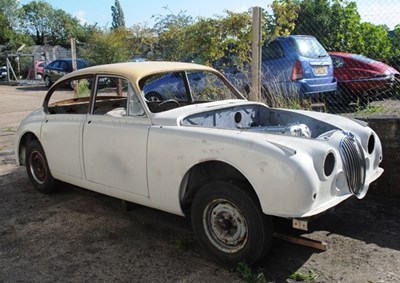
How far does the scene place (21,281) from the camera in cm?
331

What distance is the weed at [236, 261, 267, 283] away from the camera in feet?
10.3

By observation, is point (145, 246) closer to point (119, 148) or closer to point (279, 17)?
point (119, 148)

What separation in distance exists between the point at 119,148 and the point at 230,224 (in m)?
1.36

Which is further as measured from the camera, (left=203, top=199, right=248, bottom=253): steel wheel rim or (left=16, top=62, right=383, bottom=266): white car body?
(left=203, top=199, right=248, bottom=253): steel wheel rim

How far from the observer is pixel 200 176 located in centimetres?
366

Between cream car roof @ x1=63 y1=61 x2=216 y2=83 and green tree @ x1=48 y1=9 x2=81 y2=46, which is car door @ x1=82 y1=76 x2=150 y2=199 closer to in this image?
cream car roof @ x1=63 y1=61 x2=216 y2=83

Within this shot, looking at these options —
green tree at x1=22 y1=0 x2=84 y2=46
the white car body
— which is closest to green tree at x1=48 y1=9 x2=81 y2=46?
green tree at x1=22 y1=0 x2=84 y2=46

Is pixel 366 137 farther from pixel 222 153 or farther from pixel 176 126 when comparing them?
pixel 176 126

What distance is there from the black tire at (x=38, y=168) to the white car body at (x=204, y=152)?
0.20 m

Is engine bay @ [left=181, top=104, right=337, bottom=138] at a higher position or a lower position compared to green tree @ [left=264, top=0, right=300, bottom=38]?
lower

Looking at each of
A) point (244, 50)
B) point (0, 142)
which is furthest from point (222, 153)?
point (0, 142)

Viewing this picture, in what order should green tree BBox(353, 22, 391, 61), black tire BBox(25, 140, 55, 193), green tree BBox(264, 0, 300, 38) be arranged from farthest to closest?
green tree BBox(353, 22, 391, 61) → green tree BBox(264, 0, 300, 38) → black tire BBox(25, 140, 55, 193)

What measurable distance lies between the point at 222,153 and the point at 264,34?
4528mm

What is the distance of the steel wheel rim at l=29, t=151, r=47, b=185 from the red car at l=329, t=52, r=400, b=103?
21.0ft
